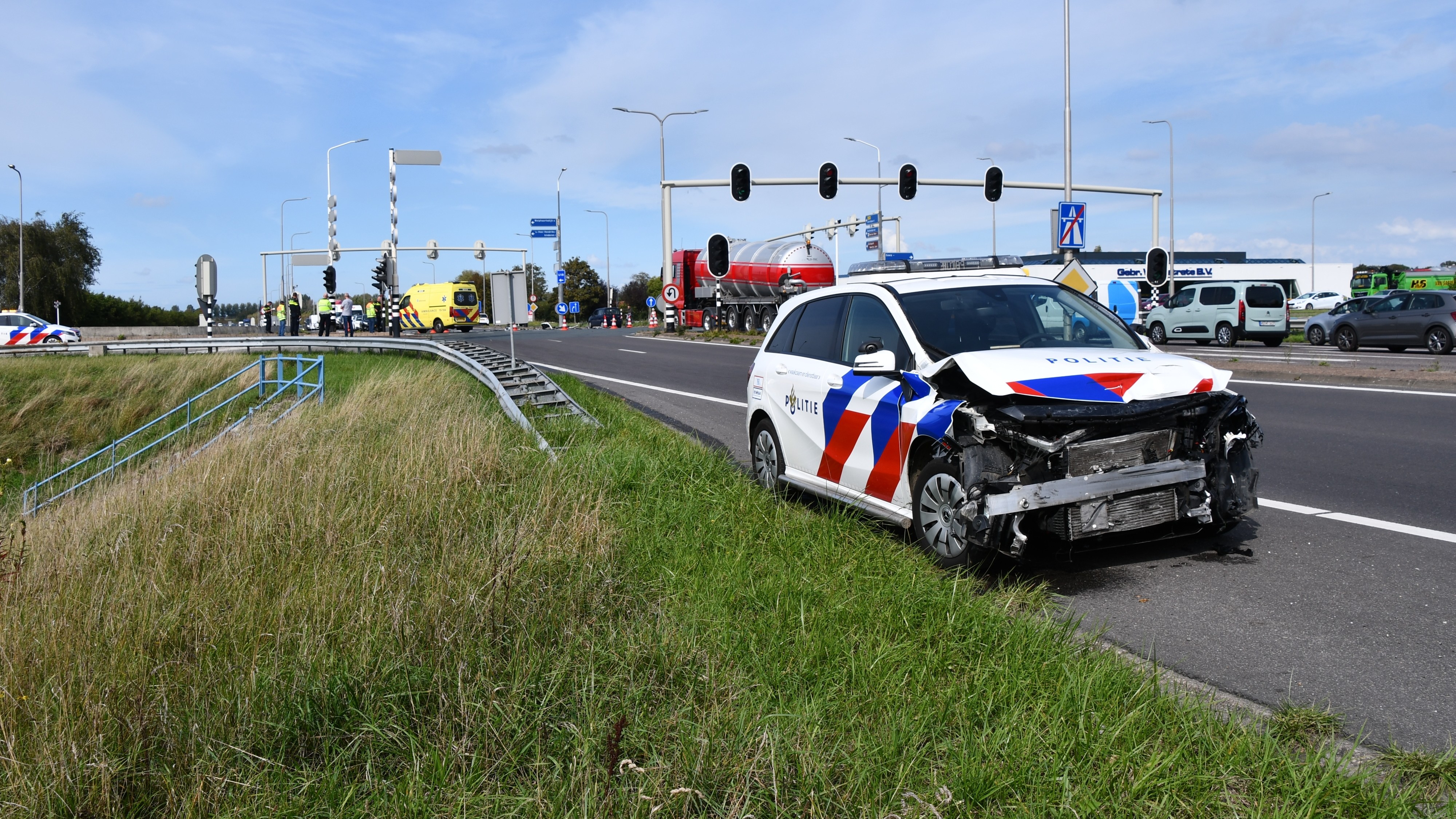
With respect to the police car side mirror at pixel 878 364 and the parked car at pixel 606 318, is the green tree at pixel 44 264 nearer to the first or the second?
the parked car at pixel 606 318

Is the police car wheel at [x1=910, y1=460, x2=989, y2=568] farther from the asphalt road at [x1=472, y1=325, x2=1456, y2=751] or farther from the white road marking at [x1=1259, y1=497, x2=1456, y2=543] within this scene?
the white road marking at [x1=1259, y1=497, x2=1456, y2=543]

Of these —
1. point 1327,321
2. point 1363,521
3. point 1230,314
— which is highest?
point 1230,314

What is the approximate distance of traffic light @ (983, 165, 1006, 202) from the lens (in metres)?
30.9

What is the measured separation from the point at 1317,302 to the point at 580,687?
228 ft

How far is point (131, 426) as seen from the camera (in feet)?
72.5

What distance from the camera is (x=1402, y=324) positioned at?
980 inches

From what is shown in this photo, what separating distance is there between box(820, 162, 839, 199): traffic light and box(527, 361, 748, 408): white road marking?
1139cm

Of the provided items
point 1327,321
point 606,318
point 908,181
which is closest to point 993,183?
point 908,181

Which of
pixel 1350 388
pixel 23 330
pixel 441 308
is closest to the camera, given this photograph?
pixel 1350 388

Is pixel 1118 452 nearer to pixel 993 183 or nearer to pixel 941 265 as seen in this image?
pixel 941 265

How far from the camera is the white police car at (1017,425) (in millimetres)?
5184

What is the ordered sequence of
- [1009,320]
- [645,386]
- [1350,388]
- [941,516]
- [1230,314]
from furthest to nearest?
[1230,314] < [645,386] < [1350,388] < [1009,320] < [941,516]

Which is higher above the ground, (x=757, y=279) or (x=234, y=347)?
(x=757, y=279)

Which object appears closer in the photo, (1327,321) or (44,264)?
(1327,321)
